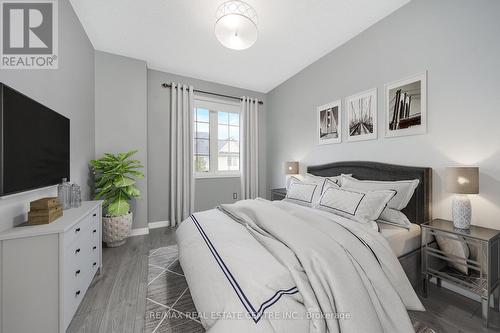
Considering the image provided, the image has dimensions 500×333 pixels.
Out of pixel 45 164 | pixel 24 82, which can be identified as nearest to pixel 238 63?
pixel 24 82

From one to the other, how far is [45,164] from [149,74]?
2.59 metres

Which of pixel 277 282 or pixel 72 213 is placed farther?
pixel 72 213

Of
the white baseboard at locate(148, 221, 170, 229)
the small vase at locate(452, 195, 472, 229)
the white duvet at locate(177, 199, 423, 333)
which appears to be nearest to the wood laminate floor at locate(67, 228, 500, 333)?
the white duvet at locate(177, 199, 423, 333)

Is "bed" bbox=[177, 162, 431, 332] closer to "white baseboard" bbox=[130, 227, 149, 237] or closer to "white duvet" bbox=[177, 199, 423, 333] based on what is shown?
"white duvet" bbox=[177, 199, 423, 333]

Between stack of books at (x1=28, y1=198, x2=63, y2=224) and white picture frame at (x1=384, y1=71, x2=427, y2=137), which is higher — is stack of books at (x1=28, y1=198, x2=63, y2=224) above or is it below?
below

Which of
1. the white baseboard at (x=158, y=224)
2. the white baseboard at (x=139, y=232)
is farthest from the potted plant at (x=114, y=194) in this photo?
the white baseboard at (x=158, y=224)

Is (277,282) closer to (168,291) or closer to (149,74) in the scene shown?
(168,291)

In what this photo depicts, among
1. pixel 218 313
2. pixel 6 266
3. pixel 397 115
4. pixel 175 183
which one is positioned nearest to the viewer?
pixel 218 313

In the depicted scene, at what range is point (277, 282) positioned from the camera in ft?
3.34

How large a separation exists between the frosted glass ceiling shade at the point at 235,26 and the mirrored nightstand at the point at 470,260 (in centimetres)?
242

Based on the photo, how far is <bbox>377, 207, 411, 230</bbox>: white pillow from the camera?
1.90 m

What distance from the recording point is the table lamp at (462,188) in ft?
5.19

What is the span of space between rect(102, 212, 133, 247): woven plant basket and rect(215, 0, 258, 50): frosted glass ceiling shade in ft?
8.61

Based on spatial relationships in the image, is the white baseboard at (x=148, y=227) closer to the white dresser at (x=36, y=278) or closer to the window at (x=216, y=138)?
the window at (x=216, y=138)
